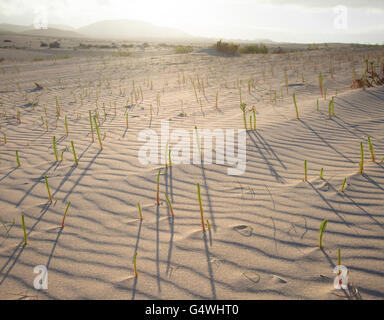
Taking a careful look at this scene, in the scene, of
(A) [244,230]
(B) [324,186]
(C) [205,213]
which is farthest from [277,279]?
(B) [324,186]

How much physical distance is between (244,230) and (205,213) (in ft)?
1.38

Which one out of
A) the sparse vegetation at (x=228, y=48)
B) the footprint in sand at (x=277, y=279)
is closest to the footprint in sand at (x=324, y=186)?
the footprint in sand at (x=277, y=279)

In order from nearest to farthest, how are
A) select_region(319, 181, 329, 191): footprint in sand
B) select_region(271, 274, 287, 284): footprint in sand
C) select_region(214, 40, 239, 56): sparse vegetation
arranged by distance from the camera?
select_region(271, 274, 287, 284): footprint in sand, select_region(319, 181, 329, 191): footprint in sand, select_region(214, 40, 239, 56): sparse vegetation

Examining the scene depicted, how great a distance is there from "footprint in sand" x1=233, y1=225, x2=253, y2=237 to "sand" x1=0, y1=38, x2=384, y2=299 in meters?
0.01

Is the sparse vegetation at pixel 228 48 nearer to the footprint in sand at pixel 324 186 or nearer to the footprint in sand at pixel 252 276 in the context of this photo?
the footprint in sand at pixel 324 186

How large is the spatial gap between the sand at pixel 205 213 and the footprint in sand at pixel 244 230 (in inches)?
0.5

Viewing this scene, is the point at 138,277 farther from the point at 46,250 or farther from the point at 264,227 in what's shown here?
the point at 264,227

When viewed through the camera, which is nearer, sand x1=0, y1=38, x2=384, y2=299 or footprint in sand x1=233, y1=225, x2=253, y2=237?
sand x1=0, y1=38, x2=384, y2=299

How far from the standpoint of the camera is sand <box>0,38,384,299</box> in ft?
5.96

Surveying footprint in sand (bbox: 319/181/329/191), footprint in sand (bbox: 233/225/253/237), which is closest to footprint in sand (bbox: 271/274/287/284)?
footprint in sand (bbox: 233/225/253/237)

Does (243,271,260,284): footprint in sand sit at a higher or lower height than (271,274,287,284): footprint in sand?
lower

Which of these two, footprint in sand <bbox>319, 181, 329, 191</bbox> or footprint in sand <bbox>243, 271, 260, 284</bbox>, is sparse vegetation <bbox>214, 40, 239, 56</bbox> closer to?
footprint in sand <bbox>319, 181, 329, 191</bbox>

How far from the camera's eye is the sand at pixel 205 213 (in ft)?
5.96

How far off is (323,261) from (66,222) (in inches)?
84.5
